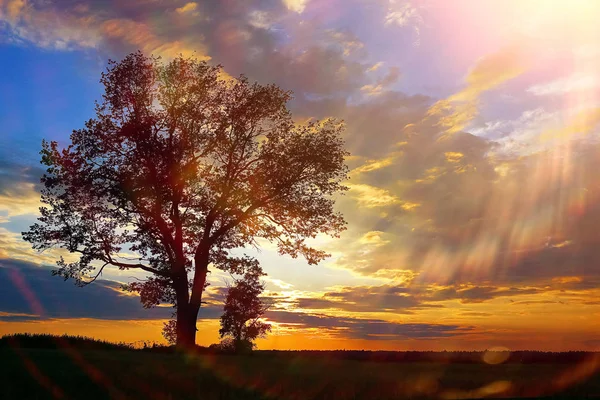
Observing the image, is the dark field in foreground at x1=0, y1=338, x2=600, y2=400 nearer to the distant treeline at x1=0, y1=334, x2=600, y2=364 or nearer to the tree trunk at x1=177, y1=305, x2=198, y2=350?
the distant treeline at x1=0, y1=334, x2=600, y2=364

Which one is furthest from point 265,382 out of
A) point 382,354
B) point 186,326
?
point 186,326

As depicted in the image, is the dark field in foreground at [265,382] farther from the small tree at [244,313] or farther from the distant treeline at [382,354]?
the small tree at [244,313]

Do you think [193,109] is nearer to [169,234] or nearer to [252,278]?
[169,234]

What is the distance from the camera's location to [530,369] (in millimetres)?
18625

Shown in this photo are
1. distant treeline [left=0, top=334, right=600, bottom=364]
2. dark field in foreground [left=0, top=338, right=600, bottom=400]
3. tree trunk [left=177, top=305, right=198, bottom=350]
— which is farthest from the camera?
tree trunk [left=177, top=305, right=198, bottom=350]

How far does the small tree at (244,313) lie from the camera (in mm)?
46222

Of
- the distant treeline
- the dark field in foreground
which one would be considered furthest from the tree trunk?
the dark field in foreground

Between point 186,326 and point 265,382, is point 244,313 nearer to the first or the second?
point 186,326

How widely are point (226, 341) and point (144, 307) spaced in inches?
493

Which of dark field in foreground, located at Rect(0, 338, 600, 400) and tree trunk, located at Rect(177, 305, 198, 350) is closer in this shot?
dark field in foreground, located at Rect(0, 338, 600, 400)

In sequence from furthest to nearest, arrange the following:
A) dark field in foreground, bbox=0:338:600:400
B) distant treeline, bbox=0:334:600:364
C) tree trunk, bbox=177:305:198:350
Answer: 1. tree trunk, bbox=177:305:198:350
2. distant treeline, bbox=0:334:600:364
3. dark field in foreground, bbox=0:338:600:400

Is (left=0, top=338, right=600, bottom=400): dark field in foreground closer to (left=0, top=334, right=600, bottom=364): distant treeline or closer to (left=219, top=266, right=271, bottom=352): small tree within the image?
(left=0, top=334, right=600, bottom=364): distant treeline

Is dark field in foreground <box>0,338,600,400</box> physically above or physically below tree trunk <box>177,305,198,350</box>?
below

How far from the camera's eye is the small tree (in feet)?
152
